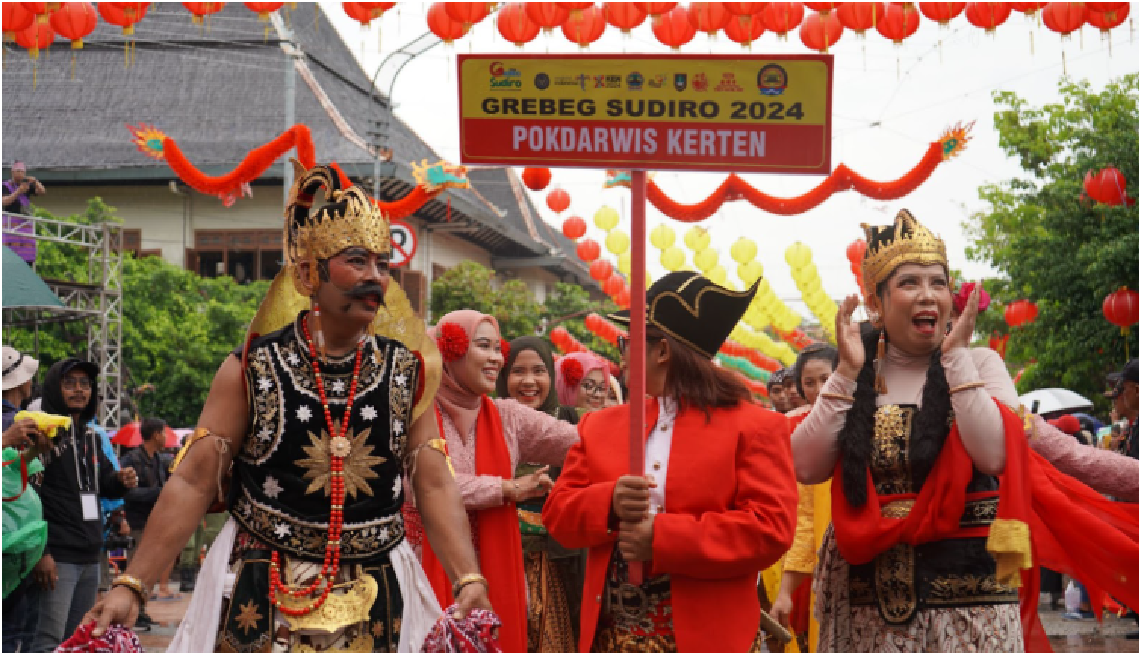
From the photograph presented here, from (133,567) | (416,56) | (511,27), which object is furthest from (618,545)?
(416,56)

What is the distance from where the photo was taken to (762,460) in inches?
169

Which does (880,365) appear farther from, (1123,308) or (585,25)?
(1123,308)

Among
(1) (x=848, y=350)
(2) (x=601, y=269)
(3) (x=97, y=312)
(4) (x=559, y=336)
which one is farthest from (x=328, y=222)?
(4) (x=559, y=336)

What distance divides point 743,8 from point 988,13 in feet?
7.51

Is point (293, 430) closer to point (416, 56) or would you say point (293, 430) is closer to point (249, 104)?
point (416, 56)

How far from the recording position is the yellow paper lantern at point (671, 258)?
2352cm

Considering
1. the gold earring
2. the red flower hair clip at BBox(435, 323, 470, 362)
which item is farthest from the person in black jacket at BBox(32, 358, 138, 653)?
the gold earring

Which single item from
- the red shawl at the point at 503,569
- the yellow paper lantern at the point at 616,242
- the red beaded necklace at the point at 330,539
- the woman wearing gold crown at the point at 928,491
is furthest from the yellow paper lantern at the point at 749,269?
the red beaded necklace at the point at 330,539

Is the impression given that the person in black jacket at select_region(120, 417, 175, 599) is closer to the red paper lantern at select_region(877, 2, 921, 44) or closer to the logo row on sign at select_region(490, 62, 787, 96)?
the red paper lantern at select_region(877, 2, 921, 44)

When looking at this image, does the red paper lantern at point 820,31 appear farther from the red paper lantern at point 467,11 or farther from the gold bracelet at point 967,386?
→ the gold bracelet at point 967,386

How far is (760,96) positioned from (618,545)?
1450mm

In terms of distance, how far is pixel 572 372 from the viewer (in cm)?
894

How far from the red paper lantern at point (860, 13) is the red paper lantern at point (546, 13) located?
2.63 meters

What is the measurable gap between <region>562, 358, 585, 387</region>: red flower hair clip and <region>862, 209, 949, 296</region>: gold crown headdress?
13.1 ft
